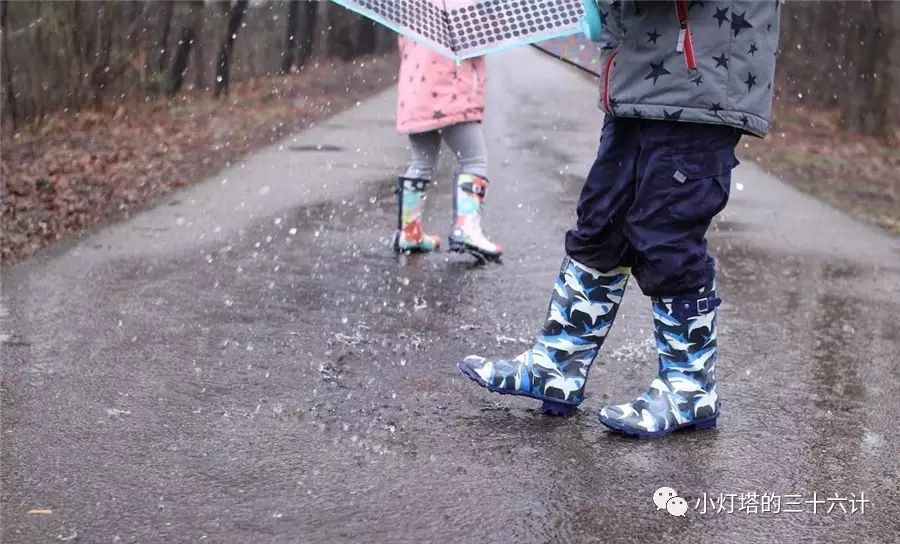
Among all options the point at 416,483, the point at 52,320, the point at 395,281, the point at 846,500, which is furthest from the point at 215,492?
the point at 395,281

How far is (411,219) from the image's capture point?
18.9 feet

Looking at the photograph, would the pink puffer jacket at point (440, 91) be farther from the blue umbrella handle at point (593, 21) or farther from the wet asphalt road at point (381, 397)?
the blue umbrella handle at point (593, 21)

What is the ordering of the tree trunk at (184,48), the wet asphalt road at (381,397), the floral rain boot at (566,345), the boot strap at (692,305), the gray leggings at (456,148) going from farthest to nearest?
the tree trunk at (184,48), the gray leggings at (456,148), the floral rain boot at (566,345), the boot strap at (692,305), the wet asphalt road at (381,397)

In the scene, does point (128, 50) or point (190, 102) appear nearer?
point (128, 50)

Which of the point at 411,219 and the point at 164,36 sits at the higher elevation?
the point at 411,219

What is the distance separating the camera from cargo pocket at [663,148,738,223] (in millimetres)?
3068

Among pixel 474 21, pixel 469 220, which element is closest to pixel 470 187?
pixel 469 220

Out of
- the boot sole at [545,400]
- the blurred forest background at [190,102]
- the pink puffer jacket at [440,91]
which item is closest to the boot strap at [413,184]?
the pink puffer jacket at [440,91]

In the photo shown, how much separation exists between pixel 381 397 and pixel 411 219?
2.31m

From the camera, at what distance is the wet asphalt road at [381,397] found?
2713 mm

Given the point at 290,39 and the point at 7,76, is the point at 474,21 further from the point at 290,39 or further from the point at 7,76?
the point at 290,39

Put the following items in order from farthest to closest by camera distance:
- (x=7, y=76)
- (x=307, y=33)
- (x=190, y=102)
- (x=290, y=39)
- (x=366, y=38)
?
(x=366, y=38) < (x=307, y=33) < (x=290, y=39) < (x=190, y=102) < (x=7, y=76)

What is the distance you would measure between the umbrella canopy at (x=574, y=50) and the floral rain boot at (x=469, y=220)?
1807mm

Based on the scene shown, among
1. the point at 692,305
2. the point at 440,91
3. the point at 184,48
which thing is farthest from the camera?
the point at 184,48
